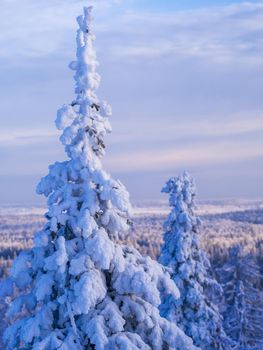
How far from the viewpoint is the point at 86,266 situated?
43.0 feet

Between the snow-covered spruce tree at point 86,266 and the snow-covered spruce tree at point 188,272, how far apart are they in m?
16.0

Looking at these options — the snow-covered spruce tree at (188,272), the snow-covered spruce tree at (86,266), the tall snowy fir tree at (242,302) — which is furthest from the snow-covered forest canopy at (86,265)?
the tall snowy fir tree at (242,302)

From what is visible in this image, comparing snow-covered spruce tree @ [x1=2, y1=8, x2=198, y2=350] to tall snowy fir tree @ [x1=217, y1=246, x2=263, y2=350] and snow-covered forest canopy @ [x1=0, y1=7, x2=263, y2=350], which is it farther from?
tall snowy fir tree @ [x1=217, y1=246, x2=263, y2=350]

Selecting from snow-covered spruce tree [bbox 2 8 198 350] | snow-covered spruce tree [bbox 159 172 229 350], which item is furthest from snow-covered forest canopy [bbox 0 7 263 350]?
snow-covered spruce tree [bbox 159 172 229 350]

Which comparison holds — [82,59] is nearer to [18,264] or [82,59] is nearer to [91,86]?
[91,86]

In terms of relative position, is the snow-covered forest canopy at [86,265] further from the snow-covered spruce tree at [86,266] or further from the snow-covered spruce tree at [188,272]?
the snow-covered spruce tree at [188,272]

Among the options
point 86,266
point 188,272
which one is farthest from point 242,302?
point 86,266

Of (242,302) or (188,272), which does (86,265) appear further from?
(242,302)

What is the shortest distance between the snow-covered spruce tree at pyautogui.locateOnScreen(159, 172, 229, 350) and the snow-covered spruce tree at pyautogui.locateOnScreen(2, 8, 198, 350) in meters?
16.0

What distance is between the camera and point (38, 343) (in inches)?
497

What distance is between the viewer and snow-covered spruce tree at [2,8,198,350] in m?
12.9

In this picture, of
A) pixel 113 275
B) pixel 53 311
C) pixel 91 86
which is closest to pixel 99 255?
pixel 113 275

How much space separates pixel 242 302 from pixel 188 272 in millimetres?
11594

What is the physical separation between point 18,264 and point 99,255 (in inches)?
73.5
